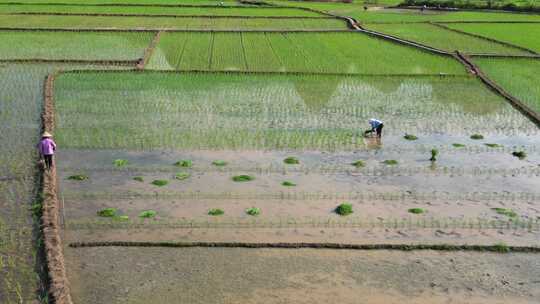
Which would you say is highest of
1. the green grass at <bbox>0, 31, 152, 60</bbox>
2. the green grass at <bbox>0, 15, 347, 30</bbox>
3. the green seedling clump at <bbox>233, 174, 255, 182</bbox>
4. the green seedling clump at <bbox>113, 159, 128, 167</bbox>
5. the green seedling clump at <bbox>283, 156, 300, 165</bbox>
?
the green grass at <bbox>0, 15, 347, 30</bbox>

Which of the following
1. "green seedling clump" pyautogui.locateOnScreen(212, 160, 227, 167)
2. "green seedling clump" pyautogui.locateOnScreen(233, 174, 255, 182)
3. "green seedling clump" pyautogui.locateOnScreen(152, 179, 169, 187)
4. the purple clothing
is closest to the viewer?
the purple clothing

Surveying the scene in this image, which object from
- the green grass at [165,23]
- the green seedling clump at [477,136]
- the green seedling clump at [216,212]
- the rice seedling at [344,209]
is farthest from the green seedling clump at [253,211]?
Answer: the green grass at [165,23]

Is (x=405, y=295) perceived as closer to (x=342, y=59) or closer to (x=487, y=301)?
(x=487, y=301)

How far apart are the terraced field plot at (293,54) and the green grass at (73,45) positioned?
2.95ft

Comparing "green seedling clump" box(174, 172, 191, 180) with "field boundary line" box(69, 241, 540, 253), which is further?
"green seedling clump" box(174, 172, 191, 180)

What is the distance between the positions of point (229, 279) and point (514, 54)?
16.7 m

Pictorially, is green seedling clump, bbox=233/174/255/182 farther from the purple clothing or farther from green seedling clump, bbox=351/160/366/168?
the purple clothing

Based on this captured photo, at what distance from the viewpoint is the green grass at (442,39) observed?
22.1m

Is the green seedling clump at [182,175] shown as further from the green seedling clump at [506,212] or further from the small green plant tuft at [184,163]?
the green seedling clump at [506,212]

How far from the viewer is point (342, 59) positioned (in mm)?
20172

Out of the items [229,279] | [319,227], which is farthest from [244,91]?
[229,279]

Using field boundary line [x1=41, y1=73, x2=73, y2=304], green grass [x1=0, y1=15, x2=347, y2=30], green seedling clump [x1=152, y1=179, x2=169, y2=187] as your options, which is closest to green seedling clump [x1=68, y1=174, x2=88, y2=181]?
field boundary line [x1=41, y1=73, x2=73, y2=304]

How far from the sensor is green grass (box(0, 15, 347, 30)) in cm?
2483

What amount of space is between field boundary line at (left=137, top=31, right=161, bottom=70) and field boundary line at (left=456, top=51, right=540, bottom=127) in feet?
30.5
